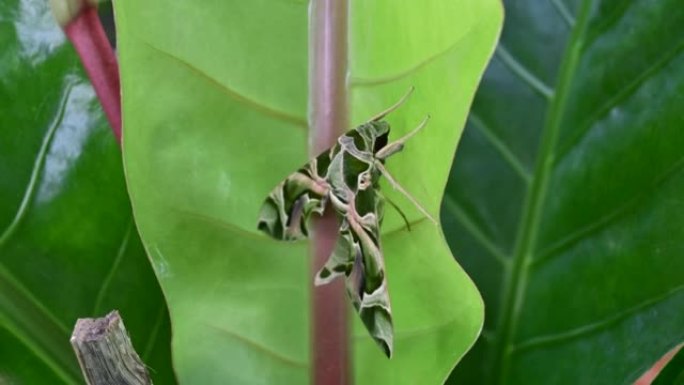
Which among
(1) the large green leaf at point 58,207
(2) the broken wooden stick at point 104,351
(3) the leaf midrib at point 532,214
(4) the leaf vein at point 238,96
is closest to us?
(2) the broken wooden stick at point 104,351

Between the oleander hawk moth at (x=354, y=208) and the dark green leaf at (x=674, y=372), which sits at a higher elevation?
the oleander hawk moth at (x=354, y=208)

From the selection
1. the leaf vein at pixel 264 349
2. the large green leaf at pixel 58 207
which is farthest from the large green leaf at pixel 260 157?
the large green leaf at pixel 58 207

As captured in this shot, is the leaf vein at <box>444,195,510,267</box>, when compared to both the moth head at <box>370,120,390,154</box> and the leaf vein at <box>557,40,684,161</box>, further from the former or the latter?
the moth head at <box>370,120,390,154</box>

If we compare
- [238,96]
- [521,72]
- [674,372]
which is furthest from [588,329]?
[238,96]

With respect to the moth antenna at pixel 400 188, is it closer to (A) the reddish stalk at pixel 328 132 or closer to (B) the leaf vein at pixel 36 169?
(A) the reddish stalk at pixel 328 132

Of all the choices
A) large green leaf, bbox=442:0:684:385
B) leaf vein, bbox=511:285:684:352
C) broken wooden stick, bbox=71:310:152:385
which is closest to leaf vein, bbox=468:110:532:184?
large green leaf, bbox=442:0:684:385

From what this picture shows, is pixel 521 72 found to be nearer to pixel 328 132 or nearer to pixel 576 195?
pixel 576 195
